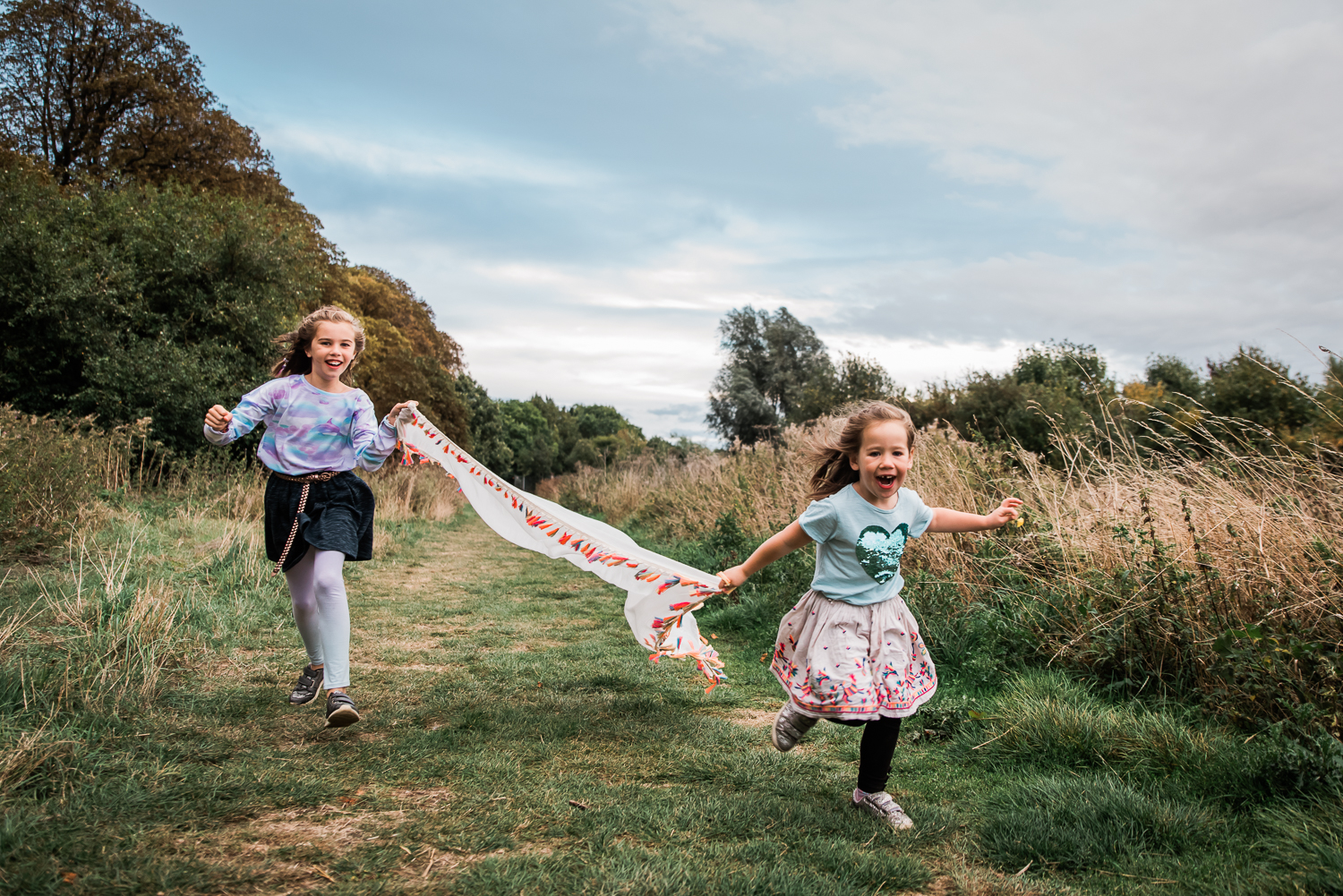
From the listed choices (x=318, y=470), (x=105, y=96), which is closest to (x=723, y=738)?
(x=318, y=470)

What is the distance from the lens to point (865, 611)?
3303 millimetres

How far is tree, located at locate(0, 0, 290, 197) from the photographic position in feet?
64.3

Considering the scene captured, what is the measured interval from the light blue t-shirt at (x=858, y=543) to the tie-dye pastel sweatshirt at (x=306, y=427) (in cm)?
244

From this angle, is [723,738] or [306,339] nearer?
[723,738]

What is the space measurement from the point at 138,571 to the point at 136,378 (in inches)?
402

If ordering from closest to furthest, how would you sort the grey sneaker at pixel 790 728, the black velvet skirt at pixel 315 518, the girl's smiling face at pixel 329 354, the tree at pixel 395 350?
1. the grey sneaker at pixel 790 728
2. the black velvet skirt at pixel 315 518
3. the girl's smiling face at pixel 329 354
4. the tree at pixel 395 350

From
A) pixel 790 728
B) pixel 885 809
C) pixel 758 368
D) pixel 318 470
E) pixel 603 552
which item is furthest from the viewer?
pixel 758 368

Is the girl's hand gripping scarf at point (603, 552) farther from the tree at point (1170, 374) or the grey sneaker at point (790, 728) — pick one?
the tree at point (1170, 374)

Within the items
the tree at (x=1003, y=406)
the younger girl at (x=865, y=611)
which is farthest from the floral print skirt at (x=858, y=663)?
the tree at (x=1003, y=406)

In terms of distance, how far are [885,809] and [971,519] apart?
1.28 meters

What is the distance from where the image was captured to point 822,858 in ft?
9.02

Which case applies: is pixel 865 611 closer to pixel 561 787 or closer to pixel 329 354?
pixel 561 787

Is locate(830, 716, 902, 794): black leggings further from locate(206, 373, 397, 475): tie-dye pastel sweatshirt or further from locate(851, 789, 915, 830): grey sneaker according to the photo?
locate(206, 373, 397, 475): tie-dye pastel sweatshirt

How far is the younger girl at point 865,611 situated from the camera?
125 inches
